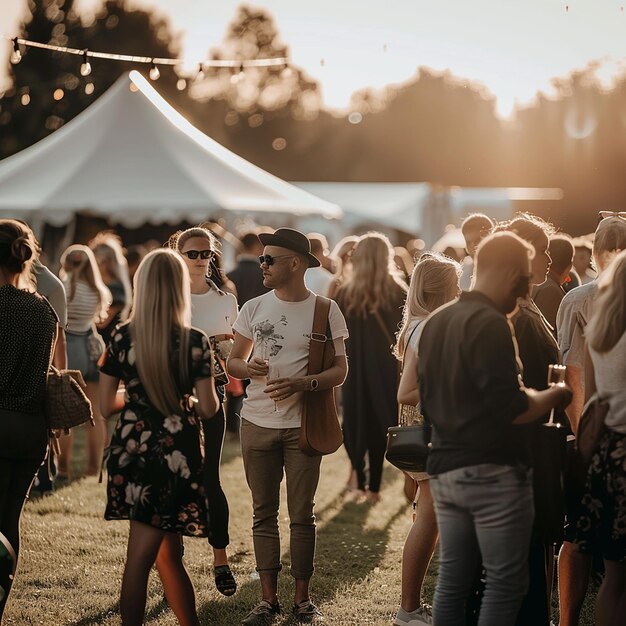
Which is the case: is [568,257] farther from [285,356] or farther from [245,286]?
[245,286]

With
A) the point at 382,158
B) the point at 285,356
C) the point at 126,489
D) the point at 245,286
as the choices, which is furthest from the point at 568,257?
the point at 382,158

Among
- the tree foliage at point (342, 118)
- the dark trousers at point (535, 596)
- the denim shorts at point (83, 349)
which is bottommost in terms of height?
the dark trousers at point (535, 596)

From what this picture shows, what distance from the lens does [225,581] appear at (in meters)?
6.17

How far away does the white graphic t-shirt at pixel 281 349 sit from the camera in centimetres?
559

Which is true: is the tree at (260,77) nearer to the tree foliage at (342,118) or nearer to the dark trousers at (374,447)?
the tree foliage at (342,118)

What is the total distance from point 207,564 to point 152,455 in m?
2.53

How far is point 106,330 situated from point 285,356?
5307mm

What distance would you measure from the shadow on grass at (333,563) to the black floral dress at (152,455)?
53.1 inches

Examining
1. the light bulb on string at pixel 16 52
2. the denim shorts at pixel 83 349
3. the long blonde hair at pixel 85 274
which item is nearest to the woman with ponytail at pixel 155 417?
the long blonde hair at pixel 85 274

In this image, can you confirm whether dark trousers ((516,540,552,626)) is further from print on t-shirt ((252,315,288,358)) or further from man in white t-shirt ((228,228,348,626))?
print on t-shirt ((252,315,288,358))

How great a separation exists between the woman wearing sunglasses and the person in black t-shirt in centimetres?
236

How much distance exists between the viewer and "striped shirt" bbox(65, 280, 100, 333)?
31.8 ft

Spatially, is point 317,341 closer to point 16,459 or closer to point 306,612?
point 306,612

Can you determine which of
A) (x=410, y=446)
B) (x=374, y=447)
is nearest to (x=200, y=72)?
(x=374, y=447)
